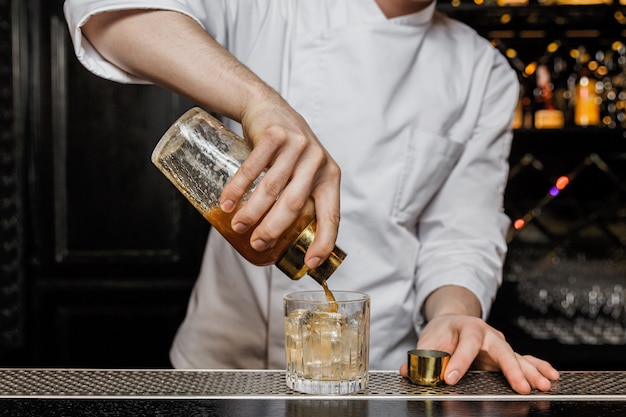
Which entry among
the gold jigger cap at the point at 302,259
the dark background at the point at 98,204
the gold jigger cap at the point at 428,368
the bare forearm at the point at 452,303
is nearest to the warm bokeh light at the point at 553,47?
the dark background at the point at 98,204

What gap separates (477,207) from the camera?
1599 millimetres

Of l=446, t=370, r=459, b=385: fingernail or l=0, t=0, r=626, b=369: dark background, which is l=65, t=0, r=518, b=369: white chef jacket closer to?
l=446, t=370, r=459, b=385: fingernail

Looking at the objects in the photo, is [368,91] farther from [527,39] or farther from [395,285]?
[527,39]


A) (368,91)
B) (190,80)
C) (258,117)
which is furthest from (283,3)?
(258,117)

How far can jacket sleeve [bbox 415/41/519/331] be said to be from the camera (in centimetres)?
149

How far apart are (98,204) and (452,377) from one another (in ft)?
7.05

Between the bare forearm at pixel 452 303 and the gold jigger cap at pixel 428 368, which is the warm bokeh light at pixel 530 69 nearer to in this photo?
the bare forearm at pixel 452 303

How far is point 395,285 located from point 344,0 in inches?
22.1

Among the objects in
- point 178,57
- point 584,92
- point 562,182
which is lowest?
point 562,182

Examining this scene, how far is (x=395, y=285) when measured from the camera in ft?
5.16

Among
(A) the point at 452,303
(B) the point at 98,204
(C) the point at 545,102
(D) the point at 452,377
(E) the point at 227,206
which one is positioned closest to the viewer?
(E) the point at 227,206

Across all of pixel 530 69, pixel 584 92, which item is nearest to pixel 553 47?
pixel 530 69

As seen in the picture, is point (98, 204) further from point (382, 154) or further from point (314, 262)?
point (314, 262)

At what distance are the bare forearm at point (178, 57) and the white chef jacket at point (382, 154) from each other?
298 mm
